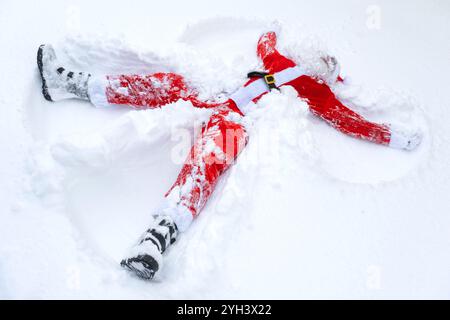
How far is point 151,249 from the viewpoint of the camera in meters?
0.97

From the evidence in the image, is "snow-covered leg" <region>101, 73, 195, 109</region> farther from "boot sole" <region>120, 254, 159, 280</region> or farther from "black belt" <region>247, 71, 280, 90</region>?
"boot sole" <region>120, 254, 159, 280</region>

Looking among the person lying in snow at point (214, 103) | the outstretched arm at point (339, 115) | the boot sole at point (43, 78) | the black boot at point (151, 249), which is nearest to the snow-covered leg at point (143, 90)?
the person lying in snow at point (214, 103)

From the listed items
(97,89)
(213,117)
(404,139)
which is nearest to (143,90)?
(97,89)

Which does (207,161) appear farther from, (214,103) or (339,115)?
(339,115)

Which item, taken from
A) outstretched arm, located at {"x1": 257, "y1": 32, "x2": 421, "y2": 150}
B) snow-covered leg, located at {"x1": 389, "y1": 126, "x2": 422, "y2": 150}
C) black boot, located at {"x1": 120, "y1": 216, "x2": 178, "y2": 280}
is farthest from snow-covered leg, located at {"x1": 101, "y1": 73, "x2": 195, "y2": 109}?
snow-covered leg, located at {"x1": 389, "y1": 126, "x2": 422, "y2": 150}

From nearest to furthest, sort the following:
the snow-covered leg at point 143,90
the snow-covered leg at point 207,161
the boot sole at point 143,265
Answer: the boot sole at point 143,265 → the snow-covered leg at point 207,161 → the snow-covered leg at point 143,90

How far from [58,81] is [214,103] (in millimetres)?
519

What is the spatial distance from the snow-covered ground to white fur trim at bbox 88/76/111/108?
0.05 meters

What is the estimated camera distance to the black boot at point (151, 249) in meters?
0.95

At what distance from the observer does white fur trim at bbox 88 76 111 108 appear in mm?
1342

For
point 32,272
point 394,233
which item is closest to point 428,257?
point 394,233

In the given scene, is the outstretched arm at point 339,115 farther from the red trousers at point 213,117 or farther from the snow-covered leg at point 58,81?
the snow-covered leg at point 58,81

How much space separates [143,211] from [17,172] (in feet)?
1.15

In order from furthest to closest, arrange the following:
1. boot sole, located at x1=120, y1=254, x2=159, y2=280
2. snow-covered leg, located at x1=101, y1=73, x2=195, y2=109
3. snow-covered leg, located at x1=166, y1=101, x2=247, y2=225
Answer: snow-covered leg, located at x1=101, y1=73, x2=195, y2=109 → snow-covered leg, located at x1=166, y1=101, x2=247, y2=225 → boot sole, located at x1=120, y1=254, x2=159, y2=280
